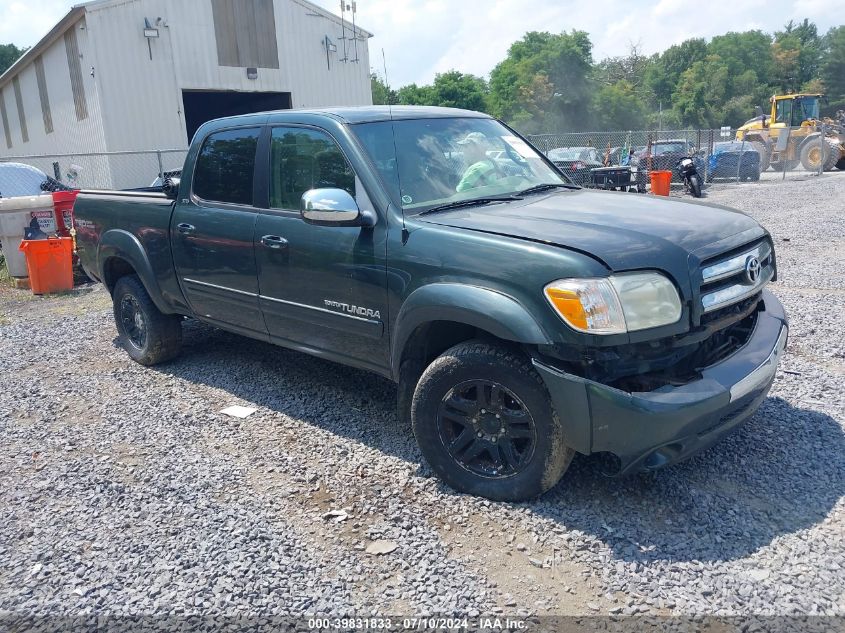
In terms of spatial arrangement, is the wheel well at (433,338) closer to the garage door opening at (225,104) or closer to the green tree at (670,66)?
the garage door opening at (225,104)

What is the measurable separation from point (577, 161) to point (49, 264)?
1401cm

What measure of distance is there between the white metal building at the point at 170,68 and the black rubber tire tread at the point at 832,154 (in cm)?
1682

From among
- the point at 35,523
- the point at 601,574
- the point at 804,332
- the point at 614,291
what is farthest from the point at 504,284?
the point at 804,332

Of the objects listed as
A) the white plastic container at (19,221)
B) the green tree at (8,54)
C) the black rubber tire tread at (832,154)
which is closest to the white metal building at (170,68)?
the white plastic container at (19,221)

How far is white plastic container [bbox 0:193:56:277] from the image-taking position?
10.4 m

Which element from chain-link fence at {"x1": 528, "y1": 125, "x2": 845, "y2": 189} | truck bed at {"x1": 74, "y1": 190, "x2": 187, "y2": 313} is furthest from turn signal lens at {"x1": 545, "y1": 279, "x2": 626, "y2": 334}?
chain-link fence at {"x1": 528, "y1": 125, "x2": 845, "y2": 189}

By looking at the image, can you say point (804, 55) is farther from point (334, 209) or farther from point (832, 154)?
point (334, 209)

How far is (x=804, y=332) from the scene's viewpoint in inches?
231

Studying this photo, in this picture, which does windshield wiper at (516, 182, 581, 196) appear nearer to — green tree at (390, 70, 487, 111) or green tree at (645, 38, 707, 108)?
green tree at (390, 70, 487, 111)

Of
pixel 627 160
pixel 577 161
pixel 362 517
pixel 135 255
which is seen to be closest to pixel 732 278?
pixel 362 517

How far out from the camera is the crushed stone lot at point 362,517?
2875 mm

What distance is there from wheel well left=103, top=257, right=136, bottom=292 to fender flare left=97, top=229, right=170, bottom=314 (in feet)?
0.52

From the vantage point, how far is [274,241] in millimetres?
4391

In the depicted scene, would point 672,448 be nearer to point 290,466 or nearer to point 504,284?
point 504,284
